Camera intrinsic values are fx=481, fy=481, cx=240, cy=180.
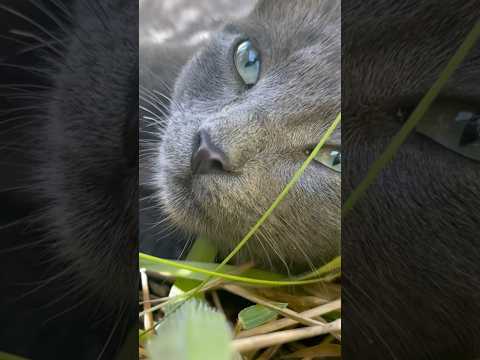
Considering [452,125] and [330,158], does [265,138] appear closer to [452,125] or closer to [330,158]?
[330,158]

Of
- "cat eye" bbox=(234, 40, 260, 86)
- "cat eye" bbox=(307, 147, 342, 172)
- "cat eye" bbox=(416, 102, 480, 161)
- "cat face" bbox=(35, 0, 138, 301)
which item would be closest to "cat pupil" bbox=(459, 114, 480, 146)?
"cat eye" bbox=(416, 102, 480, 161)

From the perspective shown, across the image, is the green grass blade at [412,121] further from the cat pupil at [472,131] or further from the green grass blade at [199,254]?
the green grass blade at [199,254]

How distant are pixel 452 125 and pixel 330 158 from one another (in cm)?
19

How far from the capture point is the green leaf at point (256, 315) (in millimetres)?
710

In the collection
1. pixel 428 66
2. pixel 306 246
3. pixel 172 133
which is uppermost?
pixel 428 66

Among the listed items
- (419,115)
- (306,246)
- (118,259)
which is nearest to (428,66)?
(419,115)

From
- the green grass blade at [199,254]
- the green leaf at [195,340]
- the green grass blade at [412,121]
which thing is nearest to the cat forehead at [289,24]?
the green grass blade at [412,121]

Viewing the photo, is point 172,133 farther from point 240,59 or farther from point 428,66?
point 428,66

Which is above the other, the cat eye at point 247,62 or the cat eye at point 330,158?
the cat eye at point 247,62

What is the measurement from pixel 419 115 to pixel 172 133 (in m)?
0.39

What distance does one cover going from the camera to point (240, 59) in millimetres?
792

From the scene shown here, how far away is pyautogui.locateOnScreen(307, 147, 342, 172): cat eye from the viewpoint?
2.41 feet

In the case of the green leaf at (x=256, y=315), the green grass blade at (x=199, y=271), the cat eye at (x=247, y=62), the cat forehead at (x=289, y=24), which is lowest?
the green leaf at (x=256, y=315)

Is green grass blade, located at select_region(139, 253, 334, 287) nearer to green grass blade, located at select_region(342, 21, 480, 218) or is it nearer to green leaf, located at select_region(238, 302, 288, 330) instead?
green leaf, located at select_region(238, 302, 288, 330)
